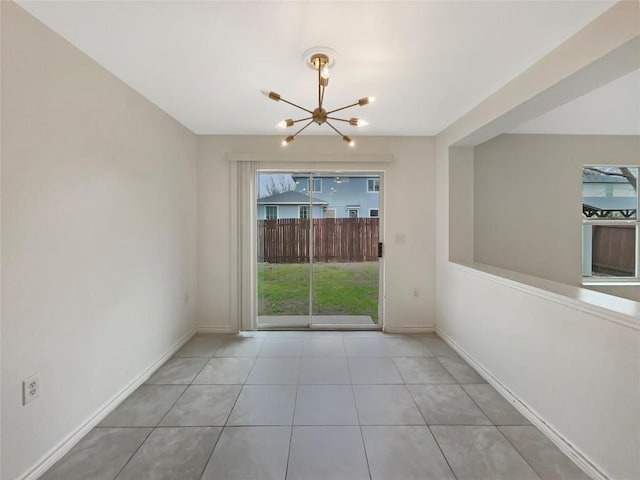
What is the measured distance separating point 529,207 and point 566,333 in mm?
2375

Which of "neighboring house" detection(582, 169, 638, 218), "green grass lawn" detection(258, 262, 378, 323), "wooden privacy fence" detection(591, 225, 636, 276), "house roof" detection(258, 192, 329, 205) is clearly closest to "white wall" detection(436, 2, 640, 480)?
"green grass lawn" detection(258, 262, 378, 323)

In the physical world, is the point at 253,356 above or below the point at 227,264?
below

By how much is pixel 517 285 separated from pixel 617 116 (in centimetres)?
258

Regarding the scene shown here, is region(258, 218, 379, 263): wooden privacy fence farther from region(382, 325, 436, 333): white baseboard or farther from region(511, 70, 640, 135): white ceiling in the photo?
region(511, 70, 640, 135): white ceiling

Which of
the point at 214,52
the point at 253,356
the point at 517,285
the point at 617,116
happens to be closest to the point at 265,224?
the point at 253,356

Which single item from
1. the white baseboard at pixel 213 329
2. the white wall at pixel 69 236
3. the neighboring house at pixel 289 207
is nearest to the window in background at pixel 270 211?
the neighboring house at pixel 289 207

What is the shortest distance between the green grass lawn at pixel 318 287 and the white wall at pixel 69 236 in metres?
1.45

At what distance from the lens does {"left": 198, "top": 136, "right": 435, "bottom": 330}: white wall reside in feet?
11.8

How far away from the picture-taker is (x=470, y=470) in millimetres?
1598

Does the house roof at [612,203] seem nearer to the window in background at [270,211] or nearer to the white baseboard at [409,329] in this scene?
the white baseboard at [409,329]

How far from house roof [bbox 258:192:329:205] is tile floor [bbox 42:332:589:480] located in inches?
76.8

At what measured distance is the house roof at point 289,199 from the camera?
3.79m

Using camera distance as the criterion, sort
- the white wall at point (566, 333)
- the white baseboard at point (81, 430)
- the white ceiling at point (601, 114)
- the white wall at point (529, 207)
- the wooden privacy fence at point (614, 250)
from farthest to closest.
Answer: the wooden privacy fence at point (614, 250) < the white wall at point (529, 207) < the white ceiling at point (601, 114) < the white baseboard at point (81, 430) < the white wall at point (566, 333)

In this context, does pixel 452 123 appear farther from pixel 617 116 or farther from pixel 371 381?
pixel 371 381
